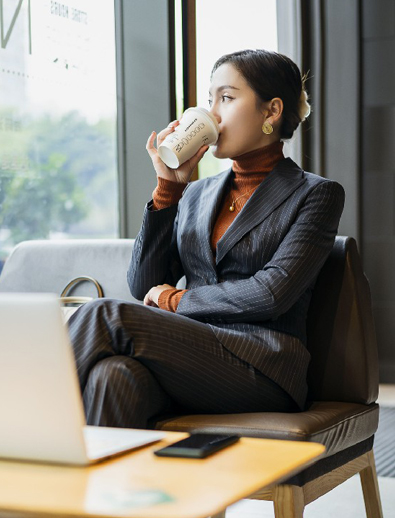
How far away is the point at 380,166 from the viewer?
4215 millimetres

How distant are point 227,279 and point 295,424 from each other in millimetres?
450

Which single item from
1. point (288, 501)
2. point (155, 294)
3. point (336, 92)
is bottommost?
point (288, 501)

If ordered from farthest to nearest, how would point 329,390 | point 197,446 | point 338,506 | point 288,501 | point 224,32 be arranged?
point 224,32 < point 338,506 < point 329,390 < point 288,501 < point 197,446

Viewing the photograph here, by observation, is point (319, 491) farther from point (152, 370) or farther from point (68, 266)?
point (68, 266)

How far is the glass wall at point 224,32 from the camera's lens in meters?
3.46

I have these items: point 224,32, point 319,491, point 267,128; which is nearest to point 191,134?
point 267,128

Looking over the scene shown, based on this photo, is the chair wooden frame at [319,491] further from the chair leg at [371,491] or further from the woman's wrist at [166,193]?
the woman's wrist at [166,193]

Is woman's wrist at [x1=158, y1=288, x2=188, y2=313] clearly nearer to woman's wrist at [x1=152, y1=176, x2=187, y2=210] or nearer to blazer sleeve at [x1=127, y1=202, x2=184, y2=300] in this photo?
blazer sleeve at [x1=127, y1=202, x2=184, y2=300]

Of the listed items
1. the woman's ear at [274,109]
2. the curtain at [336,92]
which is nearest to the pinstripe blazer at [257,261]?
the woman's ear at [274,109]

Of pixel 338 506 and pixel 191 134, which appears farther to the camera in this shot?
pixel 338 506

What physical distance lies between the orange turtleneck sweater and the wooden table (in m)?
1.05

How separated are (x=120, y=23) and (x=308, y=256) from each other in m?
1.78

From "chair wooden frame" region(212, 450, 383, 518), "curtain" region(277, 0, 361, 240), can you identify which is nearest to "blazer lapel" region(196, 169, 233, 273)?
"chair wooden frame" region(212, 450, 383, 518)

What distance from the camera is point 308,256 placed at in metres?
1.70
